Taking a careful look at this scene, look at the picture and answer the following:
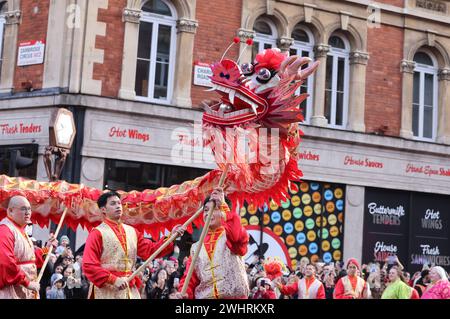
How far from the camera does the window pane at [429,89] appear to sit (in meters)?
26.0

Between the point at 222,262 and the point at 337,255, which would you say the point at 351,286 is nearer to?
the point at 222,262

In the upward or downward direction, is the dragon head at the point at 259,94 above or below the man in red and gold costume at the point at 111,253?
above

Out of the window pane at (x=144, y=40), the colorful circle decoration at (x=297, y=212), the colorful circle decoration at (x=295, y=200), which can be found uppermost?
the window pane at (x=144, y=40)

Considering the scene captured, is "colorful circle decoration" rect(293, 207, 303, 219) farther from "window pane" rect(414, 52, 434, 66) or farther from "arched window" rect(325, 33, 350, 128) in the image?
"window pane" rect(414, 52, 434, 66)

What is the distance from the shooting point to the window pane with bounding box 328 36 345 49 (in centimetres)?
2445

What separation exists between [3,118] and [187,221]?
13210 mm

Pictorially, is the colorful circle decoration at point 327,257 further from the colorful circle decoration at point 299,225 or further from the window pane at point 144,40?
the window pane at point 144,40

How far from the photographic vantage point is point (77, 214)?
10055mm

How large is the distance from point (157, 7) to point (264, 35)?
307cm

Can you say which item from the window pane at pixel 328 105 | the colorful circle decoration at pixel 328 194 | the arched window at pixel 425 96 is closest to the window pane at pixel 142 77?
the window pane at pixel 328 105

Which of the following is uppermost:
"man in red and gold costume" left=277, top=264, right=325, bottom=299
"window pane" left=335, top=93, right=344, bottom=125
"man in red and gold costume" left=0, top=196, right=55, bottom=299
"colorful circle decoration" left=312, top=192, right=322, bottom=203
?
"window pane" left=335, top=93, right=344, bottom=125

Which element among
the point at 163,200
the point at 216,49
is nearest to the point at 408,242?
the point at 216,49

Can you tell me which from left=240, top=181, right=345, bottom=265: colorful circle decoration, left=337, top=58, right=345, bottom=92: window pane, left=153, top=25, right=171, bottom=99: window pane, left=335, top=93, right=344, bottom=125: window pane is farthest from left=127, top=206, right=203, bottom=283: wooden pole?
left=337, top=58, right=345, bottom=92: window pane

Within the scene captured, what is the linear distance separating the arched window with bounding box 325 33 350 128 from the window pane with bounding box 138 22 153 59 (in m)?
5.32
